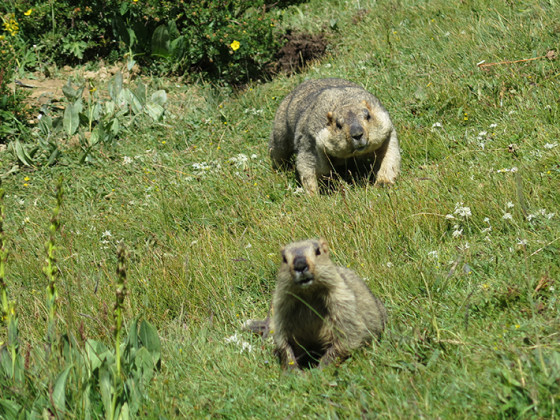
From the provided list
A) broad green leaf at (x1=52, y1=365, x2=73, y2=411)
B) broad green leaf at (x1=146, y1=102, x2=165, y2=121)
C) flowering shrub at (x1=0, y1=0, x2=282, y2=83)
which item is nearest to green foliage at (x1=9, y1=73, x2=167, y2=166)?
broad green leaf at (x1=146, y1=102, x2=165, y2=121)

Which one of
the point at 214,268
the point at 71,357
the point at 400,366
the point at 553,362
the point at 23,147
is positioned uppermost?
the point at 553,362

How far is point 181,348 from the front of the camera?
460cm

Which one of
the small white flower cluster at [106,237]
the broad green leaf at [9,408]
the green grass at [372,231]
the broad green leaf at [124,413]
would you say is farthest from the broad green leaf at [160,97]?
the broad green leaf at [124,413]

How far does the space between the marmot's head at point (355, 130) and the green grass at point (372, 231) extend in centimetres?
41

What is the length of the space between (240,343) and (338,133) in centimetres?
309

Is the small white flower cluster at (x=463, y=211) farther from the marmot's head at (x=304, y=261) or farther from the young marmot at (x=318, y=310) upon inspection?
the marmot's head at (x=304, y=261)

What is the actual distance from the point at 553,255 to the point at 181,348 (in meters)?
2.64

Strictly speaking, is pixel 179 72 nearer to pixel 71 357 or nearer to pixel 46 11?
pixel 46 11

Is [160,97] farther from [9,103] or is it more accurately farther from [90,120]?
[9,103]

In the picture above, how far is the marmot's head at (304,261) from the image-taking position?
4.04 meters

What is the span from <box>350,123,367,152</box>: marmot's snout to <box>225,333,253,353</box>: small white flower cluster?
9.43 ft

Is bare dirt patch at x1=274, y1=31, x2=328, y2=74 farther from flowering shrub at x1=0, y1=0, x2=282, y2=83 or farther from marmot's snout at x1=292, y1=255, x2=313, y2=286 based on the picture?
marmot's snout at x1=292, y1=255, x2=313, y2=286

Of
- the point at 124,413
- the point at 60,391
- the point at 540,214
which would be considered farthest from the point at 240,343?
the point at 540,214

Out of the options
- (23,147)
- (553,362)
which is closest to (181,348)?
(553,362)
